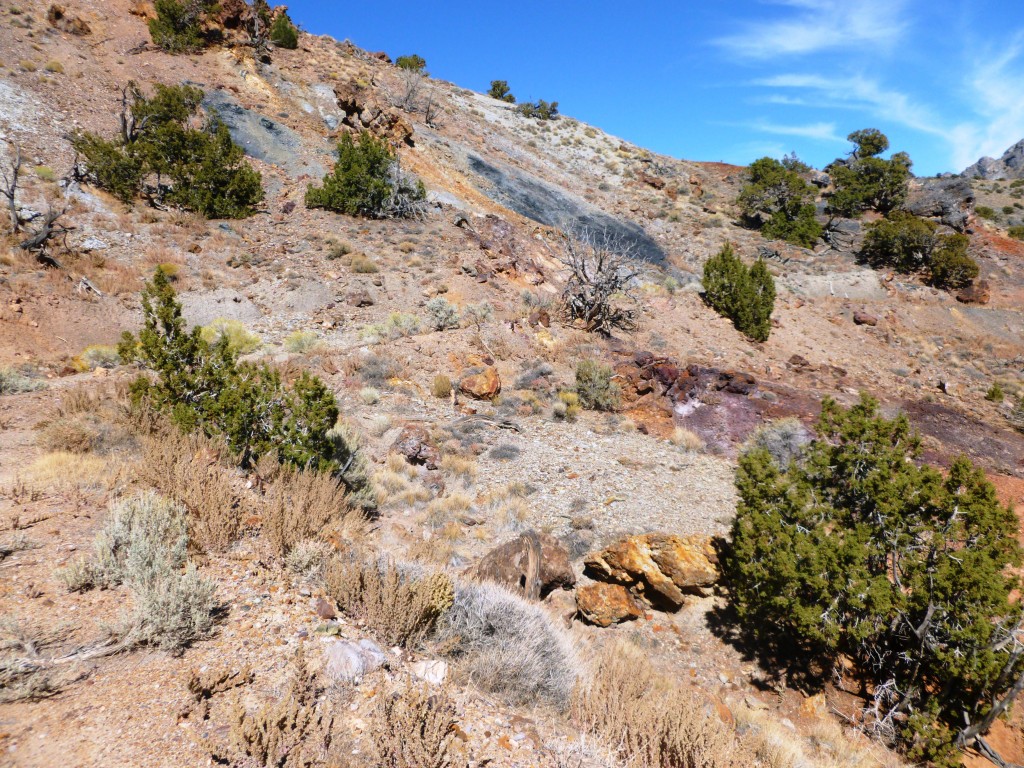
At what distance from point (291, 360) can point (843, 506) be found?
1117cm

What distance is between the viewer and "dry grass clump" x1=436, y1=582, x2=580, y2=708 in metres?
3.31

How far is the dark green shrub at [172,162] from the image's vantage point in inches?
642

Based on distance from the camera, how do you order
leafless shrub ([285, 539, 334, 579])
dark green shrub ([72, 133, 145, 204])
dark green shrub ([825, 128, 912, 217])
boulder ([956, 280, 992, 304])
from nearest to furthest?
1. leafless shrub ([285, 539, 334, 579])
2. dark green shrub ([72, 133, 145, 204])
3. boulder ([956, 280, 992, 304])
4. dark green shrub ([825, 128, 912, 217])

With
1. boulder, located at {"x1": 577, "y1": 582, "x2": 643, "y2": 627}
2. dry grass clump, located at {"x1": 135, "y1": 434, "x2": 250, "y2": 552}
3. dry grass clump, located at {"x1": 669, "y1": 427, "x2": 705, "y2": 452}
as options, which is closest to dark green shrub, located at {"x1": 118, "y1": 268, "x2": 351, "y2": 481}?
dry grass clump, located at {"x1": 135, "y1": 434, "x2": 250, "y2": 552}

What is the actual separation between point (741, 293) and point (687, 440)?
1107 centimetres

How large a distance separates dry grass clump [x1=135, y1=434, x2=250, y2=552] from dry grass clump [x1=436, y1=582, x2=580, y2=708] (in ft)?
6.80

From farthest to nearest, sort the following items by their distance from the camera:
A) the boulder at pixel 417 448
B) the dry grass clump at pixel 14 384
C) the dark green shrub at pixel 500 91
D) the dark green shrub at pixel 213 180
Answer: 1. the dark green shrub at pixel 500 91
2. the dark green shrub at pixel 213 180
3. the boulder at pixel 417 448
4. the dry grass clump at pixel 14 384

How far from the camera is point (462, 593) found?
411 centimetres

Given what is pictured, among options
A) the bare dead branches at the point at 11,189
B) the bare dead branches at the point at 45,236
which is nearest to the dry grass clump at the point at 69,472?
the bare dead branches at the point at 45,236

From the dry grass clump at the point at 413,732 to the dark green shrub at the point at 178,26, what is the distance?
1321 inches

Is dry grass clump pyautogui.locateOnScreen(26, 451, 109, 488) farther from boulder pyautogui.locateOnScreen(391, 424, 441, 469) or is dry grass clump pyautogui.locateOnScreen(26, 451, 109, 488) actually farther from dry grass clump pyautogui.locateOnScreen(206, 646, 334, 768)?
boulder pyautogui.locateOnScreen(391, 424, 441, 469)

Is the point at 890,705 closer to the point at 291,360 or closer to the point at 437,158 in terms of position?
the point at 291,360

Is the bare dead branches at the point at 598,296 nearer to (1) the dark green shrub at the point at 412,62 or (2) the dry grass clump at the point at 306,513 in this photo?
(2) the dry grass clump at the point at 306,513

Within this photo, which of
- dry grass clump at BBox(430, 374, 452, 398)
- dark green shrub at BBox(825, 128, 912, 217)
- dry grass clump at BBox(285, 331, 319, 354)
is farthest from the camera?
dark green shrub at BBox(825, 128, 912, 217)
